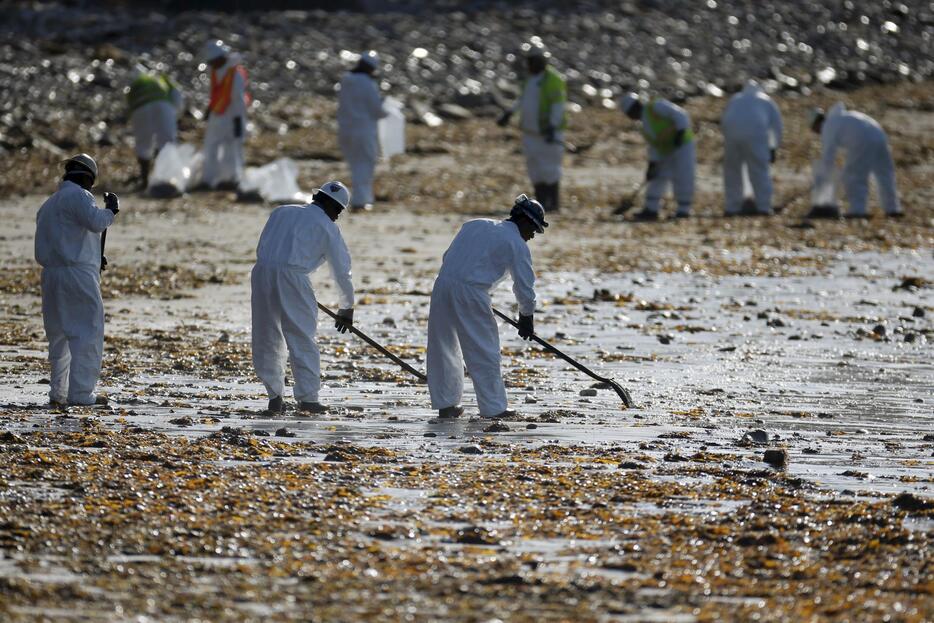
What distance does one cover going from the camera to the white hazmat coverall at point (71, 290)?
29.4 ft

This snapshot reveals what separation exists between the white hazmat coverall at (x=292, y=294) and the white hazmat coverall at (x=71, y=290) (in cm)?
83

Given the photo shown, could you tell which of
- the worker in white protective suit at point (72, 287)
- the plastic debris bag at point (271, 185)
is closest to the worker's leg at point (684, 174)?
the plastic debris bag at point (271, 185)

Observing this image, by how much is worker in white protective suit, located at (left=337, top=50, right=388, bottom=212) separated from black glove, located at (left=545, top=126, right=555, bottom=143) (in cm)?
170

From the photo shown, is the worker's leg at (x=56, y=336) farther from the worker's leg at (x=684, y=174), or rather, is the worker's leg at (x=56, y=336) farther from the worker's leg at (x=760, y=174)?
the worker's leg at (x=760, y=174)

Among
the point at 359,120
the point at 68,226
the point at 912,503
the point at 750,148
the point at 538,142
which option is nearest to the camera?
the point at 912,503

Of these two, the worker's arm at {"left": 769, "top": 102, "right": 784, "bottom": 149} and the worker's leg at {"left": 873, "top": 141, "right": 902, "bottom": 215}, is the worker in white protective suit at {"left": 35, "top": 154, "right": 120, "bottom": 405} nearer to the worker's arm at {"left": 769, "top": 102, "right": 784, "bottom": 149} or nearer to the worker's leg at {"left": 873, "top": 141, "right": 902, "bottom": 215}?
the worker's arm at {"left": 769, "top": 102, "right": 784, "bottom": 149}

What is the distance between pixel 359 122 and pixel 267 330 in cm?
933

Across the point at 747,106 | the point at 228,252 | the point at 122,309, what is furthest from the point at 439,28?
the point at 122,309

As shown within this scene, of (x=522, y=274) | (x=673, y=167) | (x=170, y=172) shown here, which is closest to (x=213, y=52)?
(x=170, y=172)

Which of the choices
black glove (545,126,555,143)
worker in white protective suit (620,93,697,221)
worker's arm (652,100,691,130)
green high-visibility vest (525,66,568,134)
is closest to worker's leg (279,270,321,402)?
black glove (545,126,555,143)

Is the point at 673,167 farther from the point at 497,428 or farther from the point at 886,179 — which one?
the point at 497,428

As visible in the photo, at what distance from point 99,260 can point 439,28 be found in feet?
77.2

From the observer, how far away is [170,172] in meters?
18.5

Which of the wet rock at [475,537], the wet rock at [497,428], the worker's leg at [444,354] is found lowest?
the wet rock at [475,537]
